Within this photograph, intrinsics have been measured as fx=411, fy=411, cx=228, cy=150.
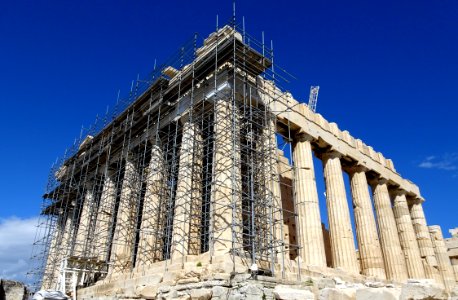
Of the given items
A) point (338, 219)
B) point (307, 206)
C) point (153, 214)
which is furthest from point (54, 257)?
point (338, 219)

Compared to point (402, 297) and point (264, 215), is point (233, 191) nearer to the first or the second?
point (264, 215)

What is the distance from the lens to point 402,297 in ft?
25.7

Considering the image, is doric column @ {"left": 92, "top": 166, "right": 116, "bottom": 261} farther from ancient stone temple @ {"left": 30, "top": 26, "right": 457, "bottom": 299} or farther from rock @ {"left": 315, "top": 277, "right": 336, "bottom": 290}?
rock @ {"left": 315, "top": 277, "right": 336, "bottom": 290}

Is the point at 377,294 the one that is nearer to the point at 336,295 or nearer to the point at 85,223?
the point at 336,295

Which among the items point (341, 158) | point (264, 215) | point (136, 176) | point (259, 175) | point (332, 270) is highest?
point (341, 158)

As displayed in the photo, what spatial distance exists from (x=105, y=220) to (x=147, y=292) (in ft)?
31.9

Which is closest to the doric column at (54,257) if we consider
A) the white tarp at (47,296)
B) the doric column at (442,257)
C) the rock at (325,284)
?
the white tarp at (47,296)

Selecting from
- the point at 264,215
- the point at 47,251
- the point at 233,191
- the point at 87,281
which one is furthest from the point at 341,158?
the point at 47,251

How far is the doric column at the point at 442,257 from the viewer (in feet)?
103

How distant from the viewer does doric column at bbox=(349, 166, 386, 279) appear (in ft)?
77.0

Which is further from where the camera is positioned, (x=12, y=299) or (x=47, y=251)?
(x=47, y=251)

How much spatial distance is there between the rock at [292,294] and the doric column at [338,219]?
33.2 feet

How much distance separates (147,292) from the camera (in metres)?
16.3

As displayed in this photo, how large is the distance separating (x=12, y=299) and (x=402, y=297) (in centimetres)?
2100
